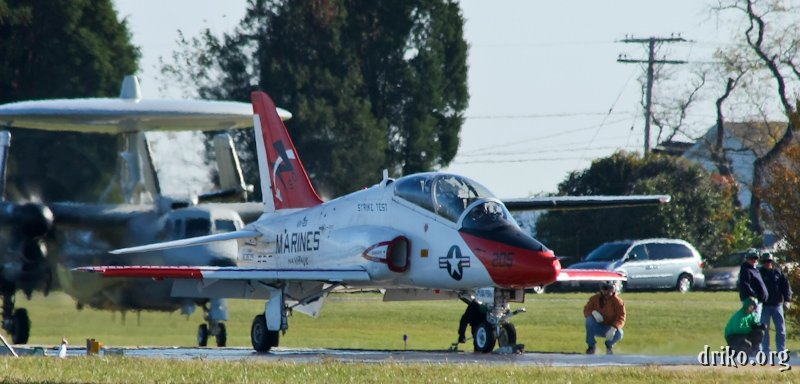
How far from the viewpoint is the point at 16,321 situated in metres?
32.4

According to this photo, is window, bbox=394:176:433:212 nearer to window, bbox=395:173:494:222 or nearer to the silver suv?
window, bbox=395:173:494:222

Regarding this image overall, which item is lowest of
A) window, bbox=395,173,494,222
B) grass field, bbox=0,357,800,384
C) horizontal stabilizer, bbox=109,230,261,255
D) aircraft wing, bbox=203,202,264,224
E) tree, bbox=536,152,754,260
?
grass field, bbox=0,357,800,384

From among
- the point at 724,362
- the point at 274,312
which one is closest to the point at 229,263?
the point at 274,312

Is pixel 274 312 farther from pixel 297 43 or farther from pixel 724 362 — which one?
pixel 297 43

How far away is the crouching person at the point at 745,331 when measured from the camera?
2316cm

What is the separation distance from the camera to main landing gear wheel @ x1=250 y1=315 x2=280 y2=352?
1021 inches

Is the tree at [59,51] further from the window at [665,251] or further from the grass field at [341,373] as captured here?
the grass field at [341,373]

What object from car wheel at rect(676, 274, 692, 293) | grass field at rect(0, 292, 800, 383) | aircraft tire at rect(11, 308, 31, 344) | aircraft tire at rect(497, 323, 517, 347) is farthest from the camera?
car wheel at rect(676, 274, 692, 293)

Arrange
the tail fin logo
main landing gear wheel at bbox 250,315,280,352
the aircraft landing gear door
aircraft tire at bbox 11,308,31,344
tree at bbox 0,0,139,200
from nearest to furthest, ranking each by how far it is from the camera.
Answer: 1. the aircraft landing gear door
2. main landing gear wheel at bbox 250,315,280,352
3. the tail fin logo
4. aircraft tire at bbox 11,308,31,344
5. tree at bbox 0,0,139,200

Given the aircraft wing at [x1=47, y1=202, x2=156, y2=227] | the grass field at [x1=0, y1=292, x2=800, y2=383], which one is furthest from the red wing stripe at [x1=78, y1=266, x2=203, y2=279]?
the aircraft wing at [x1=47, y1=202, x2=156, y2=227]

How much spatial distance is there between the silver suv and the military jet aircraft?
668 inches

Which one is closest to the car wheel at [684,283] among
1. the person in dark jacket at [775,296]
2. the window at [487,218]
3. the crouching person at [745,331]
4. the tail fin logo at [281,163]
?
the tail fin logo at [281,163]

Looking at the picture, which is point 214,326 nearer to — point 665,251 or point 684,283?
point 665,251

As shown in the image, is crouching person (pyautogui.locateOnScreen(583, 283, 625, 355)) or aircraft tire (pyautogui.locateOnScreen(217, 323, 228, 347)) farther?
aircraft tire (pyautogui.locateOnScreen(217, 323, 228, 347))
